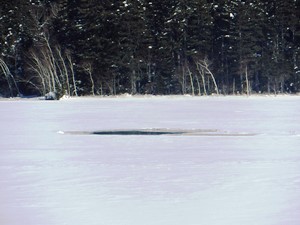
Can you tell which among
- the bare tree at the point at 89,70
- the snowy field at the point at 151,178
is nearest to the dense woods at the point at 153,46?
the bare tree at the point at 89,70

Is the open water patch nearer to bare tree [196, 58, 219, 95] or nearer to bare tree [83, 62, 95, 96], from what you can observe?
bare tree [83, 62, 95, 96]

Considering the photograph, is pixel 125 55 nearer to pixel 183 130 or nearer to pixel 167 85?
pixel 167 85

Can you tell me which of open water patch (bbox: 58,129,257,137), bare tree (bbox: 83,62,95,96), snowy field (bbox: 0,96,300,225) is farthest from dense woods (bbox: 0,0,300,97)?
snowy field (bbox: 0,96,300,225)

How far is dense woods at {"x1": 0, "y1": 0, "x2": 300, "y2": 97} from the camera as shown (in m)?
60.0

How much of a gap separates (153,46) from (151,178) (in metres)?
51.8

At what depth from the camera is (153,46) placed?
62.2 m

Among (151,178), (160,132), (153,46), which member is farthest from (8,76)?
(151,178)

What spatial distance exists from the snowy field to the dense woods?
40.3 metres

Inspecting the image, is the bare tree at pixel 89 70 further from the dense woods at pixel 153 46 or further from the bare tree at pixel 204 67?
the bare tree at pixel 204 67

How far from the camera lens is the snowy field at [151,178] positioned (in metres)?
8.33

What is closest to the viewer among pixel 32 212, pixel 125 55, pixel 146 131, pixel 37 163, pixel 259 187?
pixel 32 212

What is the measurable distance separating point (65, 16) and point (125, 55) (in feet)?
20.9

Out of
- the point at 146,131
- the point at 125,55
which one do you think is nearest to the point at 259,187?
the point at 146,131

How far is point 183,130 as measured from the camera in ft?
66.5
